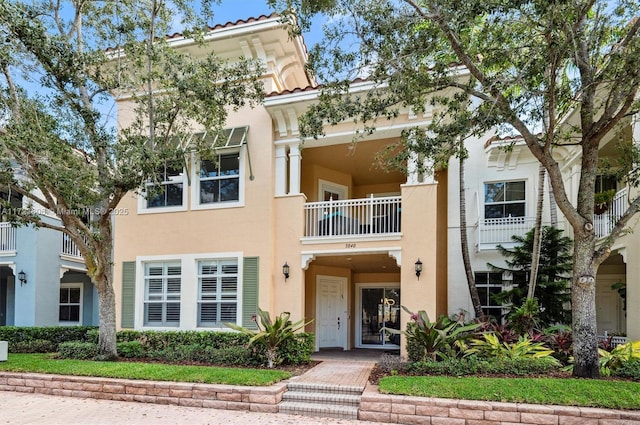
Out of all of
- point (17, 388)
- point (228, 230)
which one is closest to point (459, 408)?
point (228, 230)

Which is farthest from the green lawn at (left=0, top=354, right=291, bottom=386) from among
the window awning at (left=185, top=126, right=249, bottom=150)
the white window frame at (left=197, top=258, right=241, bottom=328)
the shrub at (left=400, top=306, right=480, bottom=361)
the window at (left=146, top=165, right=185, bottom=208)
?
the window awning at (left=185, top=126, right=249, bottom=150)

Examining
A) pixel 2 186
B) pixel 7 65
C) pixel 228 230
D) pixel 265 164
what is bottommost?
pixel 228 230

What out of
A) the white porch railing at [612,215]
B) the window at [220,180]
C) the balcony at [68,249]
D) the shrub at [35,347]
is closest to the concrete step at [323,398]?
the window at [220,180]

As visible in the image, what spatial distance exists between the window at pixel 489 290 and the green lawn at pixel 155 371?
24.9ft

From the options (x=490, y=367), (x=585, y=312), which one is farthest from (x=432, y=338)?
(x=585, y=312)

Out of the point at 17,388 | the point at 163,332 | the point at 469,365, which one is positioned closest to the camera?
the point at 469,365

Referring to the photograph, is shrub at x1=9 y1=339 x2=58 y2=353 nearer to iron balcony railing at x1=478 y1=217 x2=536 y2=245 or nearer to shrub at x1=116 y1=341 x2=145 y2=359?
shrub at x1=116 y1=341 x2=145 y2=359

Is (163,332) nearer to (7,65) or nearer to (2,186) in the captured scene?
(2,186)

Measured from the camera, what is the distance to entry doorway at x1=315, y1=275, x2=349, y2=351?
14.4 meters

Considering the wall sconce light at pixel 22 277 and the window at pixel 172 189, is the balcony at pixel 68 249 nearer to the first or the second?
the wall sconce light at pixel 22 277

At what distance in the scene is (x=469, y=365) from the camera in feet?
27.8

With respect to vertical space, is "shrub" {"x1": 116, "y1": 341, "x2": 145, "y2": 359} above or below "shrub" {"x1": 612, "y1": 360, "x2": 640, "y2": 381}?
below

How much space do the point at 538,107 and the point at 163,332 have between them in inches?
435

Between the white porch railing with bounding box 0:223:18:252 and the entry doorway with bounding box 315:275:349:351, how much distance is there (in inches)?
454
